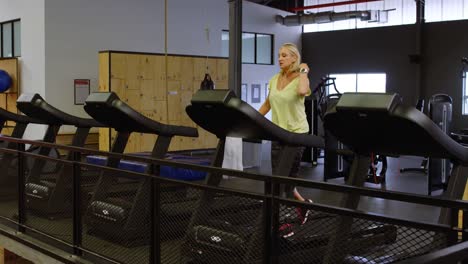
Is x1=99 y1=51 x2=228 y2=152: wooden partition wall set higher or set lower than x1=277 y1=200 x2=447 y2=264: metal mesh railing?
higher

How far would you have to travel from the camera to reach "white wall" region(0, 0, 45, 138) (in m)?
10.2

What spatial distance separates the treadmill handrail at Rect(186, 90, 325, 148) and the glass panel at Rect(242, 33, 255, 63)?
11356 millimetres

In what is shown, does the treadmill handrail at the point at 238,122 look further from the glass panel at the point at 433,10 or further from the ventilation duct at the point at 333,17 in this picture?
the glass panel at the point at 433,10

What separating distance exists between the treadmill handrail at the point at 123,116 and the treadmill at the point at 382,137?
1.48 metres

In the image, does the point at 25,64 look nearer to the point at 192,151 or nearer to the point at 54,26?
the point at 54,26

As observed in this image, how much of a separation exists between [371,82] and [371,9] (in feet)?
6.49

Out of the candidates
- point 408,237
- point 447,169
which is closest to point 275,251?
point 408,237

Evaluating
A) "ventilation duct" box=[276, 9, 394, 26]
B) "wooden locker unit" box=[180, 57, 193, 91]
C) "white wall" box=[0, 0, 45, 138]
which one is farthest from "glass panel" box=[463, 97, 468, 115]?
"white wall" box=[0, 0, 45, 138]

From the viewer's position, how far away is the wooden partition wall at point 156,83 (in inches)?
383

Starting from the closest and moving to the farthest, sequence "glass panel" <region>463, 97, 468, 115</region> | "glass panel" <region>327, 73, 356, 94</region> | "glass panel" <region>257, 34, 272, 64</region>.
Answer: "glass panel" <region>463, 97, 468, 115</region>
"glass panel" <region>327, 73, 356, 94</region>
"glass panel" <region>257, 34, 272, 64</region>

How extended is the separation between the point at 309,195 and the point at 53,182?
10.6ft

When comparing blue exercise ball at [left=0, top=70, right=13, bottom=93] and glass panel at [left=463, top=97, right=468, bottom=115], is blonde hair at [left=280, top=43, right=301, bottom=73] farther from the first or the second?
glass panel at [left=463, top=97, right=468, bottom=115]

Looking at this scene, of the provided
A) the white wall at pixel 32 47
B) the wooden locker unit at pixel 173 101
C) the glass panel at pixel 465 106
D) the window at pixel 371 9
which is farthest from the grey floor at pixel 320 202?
the white wall at pixel 32 47

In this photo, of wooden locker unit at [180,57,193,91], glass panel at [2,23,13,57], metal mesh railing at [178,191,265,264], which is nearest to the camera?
metal mesh railing at [178,191,265,264]
